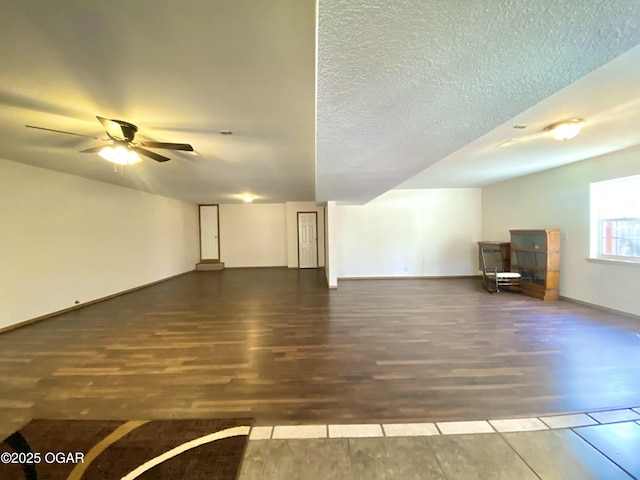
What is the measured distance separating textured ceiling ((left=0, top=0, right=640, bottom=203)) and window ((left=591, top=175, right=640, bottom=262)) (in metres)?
2.18

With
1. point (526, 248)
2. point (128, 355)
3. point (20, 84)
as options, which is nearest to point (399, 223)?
point (526, 248)

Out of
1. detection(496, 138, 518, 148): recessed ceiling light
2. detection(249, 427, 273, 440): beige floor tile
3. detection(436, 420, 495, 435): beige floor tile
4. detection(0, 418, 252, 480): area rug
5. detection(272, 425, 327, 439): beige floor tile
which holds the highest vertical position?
detection(496, 138, 518, 148): recessed ceiling light

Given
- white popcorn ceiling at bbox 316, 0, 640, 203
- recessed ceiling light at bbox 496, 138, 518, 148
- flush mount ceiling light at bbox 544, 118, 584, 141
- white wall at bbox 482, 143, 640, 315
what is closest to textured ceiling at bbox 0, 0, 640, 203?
white popcorn ceiling at bbox 316, 0, 640, 203

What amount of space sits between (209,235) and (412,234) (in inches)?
270

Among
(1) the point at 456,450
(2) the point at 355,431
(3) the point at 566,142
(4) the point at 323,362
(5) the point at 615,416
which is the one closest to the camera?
(1) the point at 456,450

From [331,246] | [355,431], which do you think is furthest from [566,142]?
[331,246]

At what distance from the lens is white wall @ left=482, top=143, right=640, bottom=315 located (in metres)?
3.97

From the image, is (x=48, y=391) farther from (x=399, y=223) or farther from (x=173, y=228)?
(x=399, y=223)

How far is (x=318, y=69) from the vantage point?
1.21 m

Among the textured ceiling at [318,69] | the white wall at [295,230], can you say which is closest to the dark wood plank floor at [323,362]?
the textured ceiling at [318,69]

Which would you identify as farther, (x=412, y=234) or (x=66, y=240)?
(x=412, y=234)

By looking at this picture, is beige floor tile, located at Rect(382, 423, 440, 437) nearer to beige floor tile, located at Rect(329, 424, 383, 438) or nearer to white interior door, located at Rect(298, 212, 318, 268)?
beige floor tile, located at Rect(329, 424, 383, 438)

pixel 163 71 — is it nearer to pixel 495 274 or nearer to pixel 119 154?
pixel 119 154

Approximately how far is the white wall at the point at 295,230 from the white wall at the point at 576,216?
5420 millimetres
